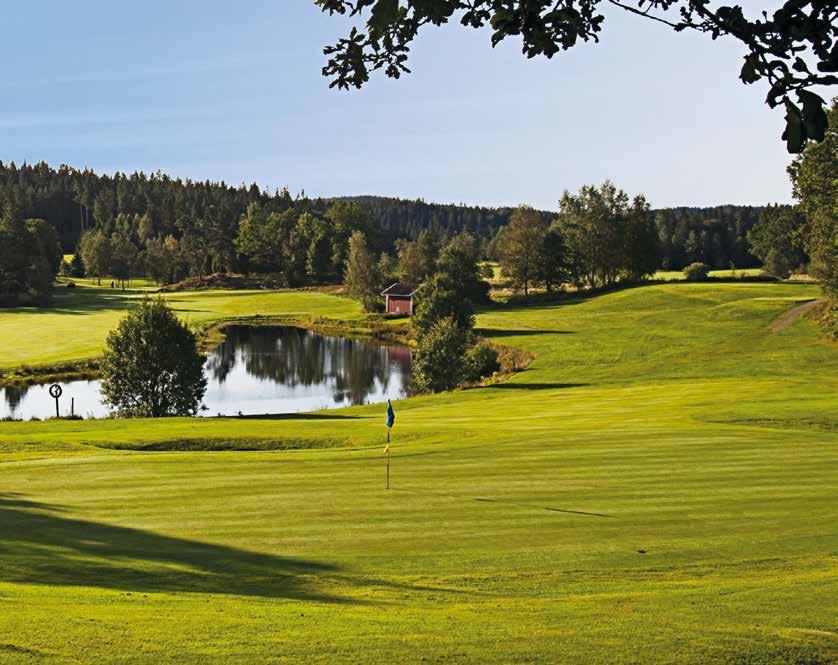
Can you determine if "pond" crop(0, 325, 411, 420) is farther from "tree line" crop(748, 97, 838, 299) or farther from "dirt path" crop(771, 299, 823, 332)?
"dirt path" crop(771, 299, 823, 332)

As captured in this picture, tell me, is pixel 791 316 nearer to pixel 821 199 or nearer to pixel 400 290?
pixel 821 199

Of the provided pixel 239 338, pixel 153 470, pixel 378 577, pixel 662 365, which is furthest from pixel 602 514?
pixel 239 338

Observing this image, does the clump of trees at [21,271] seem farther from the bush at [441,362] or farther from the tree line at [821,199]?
the tree line at [821,199]

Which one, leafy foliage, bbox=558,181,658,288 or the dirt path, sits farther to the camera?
leafy foliage, bbox=558,181,658,288

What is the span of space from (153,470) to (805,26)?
19.5 m

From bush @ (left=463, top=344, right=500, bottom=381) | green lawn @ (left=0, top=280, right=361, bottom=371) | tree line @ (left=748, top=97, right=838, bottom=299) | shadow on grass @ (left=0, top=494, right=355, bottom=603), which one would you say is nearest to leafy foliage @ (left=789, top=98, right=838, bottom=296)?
tree line @ (left=748, top=97, right=838, bottom=299)

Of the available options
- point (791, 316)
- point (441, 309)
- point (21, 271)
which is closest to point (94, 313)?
point (21, 271)

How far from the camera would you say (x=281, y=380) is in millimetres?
69625

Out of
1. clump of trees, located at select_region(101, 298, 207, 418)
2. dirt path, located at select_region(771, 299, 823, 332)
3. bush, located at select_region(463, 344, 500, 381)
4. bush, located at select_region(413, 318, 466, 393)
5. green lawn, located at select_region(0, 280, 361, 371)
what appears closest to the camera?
clump of trees, located at select_region(101, 298, 207, 418)

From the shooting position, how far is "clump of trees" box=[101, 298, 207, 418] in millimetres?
47688

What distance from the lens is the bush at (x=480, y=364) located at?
59.6 meters

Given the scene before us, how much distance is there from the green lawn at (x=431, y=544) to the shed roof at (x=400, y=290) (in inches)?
3371

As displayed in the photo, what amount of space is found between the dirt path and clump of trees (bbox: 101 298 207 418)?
172ft

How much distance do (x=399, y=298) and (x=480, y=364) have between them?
58.5 meters
